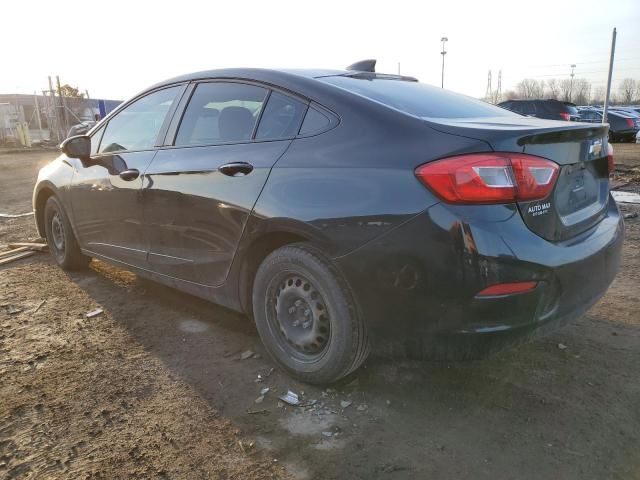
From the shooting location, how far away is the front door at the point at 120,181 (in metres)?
3.58

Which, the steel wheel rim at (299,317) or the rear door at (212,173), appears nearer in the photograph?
the steel wheel rim at (299,317)

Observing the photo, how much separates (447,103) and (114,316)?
2.74 metres

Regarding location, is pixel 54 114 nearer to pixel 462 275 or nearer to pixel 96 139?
pixel 96 139

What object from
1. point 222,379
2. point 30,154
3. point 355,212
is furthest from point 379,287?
point 30,154

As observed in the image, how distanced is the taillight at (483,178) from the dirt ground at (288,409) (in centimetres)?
107

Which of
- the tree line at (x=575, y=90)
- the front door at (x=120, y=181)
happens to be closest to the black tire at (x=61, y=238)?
the front door at (x=120, y=181)

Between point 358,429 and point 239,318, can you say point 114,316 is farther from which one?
point 358,429

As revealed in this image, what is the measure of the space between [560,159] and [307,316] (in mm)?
1421

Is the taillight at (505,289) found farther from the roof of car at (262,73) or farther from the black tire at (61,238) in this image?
the black tire at (61,238)

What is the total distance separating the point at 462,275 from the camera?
6.83 feet

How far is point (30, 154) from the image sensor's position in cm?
2225

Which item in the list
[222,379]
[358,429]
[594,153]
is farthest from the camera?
[222,379]

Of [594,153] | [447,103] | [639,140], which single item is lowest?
[639,140]

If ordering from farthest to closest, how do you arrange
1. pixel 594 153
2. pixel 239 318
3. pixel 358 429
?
pixel 239 318 < pixel 594 153 < pixel 358 429
